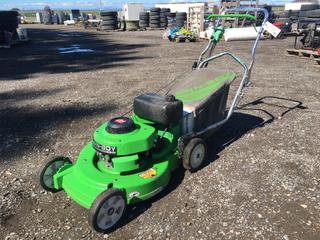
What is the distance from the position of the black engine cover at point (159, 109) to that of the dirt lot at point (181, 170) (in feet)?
2.92

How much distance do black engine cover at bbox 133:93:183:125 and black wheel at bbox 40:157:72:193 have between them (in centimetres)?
106

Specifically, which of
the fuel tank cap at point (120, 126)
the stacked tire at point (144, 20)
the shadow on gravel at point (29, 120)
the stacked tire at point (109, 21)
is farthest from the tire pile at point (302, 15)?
the fuel tank cap at point (120, 126)

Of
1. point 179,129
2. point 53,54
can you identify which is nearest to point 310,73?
point 179,129

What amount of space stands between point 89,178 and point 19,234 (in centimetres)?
86

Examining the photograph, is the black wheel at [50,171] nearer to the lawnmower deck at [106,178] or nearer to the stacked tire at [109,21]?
the lawnmower deck at [106,178]

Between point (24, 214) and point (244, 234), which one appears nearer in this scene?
point (244, 234)

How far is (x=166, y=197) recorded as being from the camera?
3.78 meters

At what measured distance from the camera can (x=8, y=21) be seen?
1560cm

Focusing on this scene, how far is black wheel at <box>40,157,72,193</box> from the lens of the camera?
12.1ft

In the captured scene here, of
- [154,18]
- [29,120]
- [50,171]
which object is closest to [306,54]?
[29,120]

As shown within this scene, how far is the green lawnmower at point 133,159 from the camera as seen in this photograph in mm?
3246

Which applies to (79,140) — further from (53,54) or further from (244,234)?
(53,54)

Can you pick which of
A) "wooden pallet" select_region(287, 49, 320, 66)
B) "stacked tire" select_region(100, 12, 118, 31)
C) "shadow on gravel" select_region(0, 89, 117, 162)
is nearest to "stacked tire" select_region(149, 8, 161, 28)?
"stacked tire" select_region(100, 12, 118, 31)

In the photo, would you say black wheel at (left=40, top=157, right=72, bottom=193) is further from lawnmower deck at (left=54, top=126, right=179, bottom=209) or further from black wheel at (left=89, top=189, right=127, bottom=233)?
black wheel at (left=89, top=189, right=127, bottom=233)
